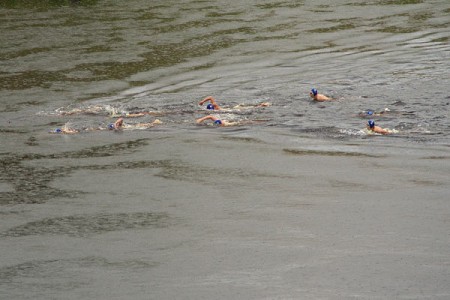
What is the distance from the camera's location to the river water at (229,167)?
8789 millimetres

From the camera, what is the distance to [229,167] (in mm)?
12633

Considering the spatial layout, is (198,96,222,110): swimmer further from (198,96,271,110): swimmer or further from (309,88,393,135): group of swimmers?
(309,88,393,135): group of swimmers

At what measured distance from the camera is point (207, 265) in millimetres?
8961

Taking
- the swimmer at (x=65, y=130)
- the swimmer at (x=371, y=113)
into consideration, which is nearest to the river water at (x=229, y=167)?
the swimmer at (x=371, y=113)

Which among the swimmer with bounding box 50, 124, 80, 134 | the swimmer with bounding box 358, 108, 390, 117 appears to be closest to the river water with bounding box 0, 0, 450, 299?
the swimmer with bounding box 358, 108, 390, 117

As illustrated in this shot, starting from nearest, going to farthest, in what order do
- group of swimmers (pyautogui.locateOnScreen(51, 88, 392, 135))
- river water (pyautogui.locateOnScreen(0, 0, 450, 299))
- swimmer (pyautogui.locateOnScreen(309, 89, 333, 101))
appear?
river water (pyautogui.locateOnScreen(0, 0, 450, 299)) → group of swimmers (pyautogui.locateOnScreen(51, 88, 392, 135)) → swimmer (pyautogui.locateOnScreen(309, 89, 333, 101))

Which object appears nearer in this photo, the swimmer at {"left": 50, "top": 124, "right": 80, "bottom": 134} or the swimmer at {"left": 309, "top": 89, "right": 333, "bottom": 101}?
the swimmer at {"left": 50, "top": 124, "right": 80, "bottom": 134}

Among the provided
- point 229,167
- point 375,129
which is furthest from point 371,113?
point 229,167

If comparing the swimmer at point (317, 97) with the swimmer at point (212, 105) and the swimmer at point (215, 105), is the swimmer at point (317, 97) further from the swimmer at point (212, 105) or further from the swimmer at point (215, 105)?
the swimmer at point (212, 105)

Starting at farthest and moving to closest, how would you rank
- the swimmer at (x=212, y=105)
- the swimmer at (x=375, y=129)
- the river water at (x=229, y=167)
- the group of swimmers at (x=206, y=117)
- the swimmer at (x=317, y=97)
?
1. the swimmer at (x=317, y=97)
2. the swimmer at (x=212, y=105)
3. the group of swimmers at (x=206, y=117)
4. the swimmer at (x=375, y=129)
5. the river water at (x=229, y=167)

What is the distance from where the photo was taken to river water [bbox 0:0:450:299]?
8.79 m

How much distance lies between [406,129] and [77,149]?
455cm

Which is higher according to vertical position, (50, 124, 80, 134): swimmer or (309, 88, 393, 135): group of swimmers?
(309, 88, 393, 135): group of swimmers

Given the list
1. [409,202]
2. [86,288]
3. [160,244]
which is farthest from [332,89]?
[86,288]
